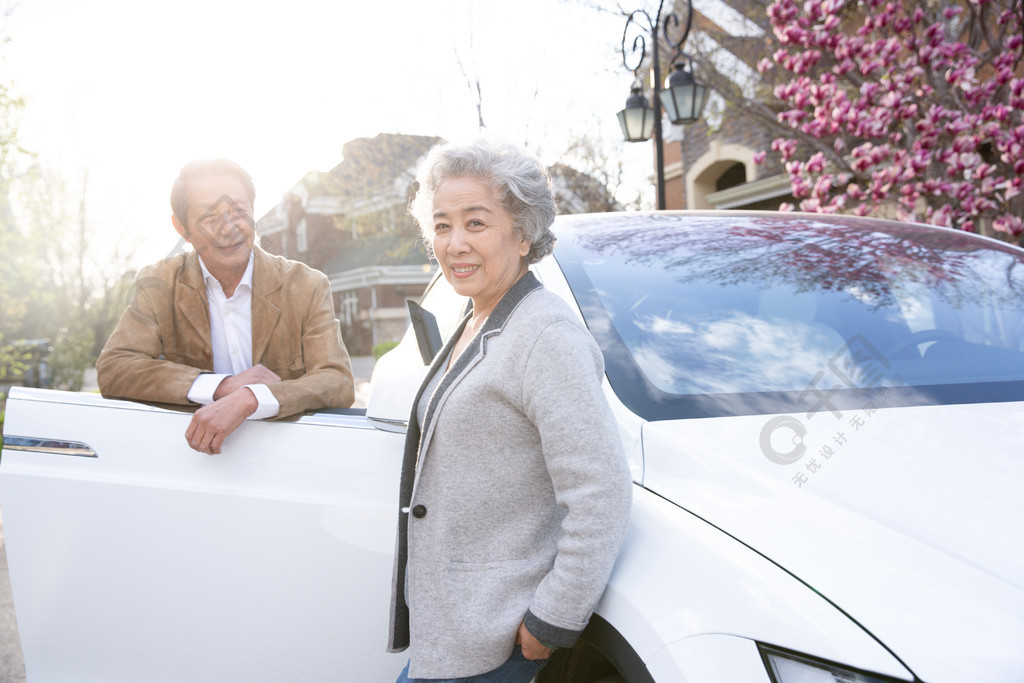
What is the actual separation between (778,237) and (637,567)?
1331mm

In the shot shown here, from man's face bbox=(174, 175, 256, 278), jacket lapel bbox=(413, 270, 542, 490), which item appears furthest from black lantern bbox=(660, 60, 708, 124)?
jacket lapel bbox=(413, 270, 542, 490)

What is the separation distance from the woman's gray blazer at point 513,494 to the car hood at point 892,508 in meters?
0.21

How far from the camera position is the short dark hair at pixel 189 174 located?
7.76 feet

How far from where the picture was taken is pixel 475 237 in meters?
1.51

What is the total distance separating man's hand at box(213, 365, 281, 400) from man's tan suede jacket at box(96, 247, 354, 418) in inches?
4.7

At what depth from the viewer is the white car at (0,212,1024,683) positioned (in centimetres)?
117

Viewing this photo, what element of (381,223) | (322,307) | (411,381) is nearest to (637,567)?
(411,381)

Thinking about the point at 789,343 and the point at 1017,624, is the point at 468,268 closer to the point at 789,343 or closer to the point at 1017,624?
the point at 789,343

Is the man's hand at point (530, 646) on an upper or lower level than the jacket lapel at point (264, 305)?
lower

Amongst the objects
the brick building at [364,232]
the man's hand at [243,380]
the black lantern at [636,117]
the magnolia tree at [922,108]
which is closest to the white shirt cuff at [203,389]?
the man's hand at [243,380]

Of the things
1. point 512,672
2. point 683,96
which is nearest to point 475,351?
point 512,672

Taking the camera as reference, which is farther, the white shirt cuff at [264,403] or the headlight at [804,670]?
the white shirt cuff at [264,403]

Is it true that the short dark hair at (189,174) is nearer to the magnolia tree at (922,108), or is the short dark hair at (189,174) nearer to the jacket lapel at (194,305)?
the jacket lapel at (194,305)

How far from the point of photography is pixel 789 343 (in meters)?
1.88
